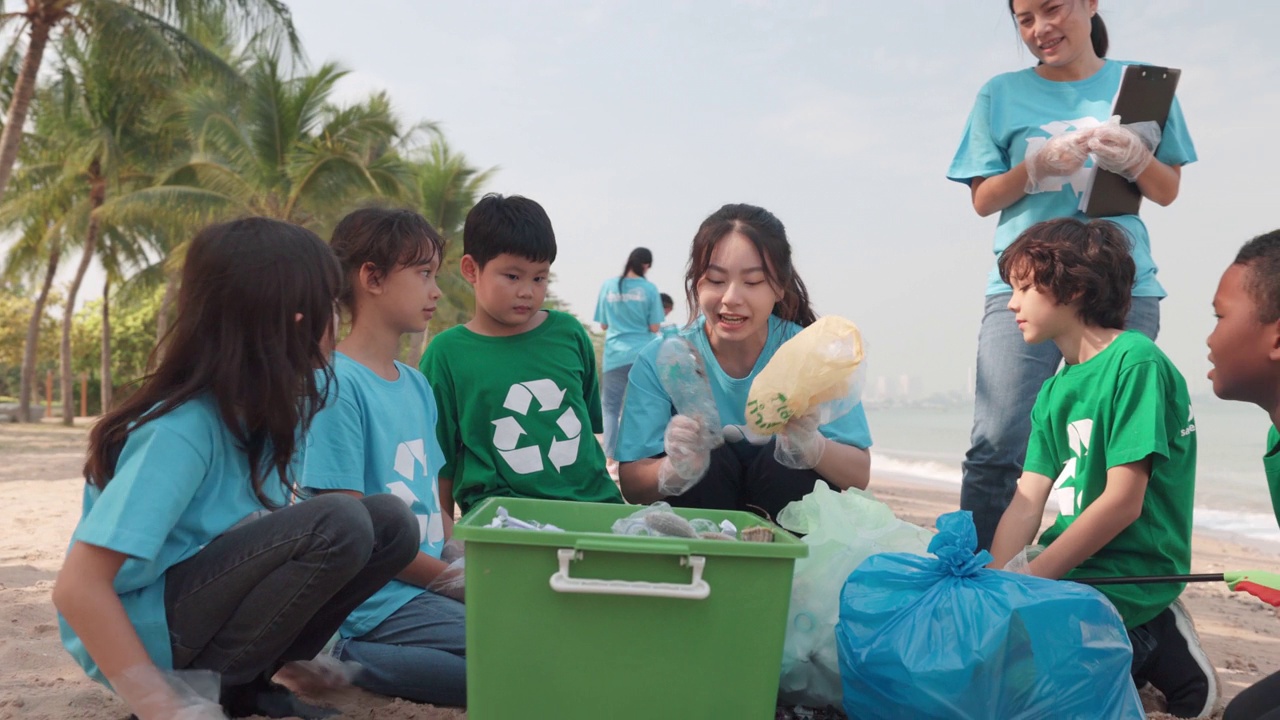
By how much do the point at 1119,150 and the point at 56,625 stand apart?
10.4 feet

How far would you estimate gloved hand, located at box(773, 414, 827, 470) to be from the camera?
2.40 metres

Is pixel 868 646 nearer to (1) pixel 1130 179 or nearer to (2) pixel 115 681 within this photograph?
(2) pixel 115 681

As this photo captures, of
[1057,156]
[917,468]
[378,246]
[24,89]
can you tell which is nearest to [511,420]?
[378,246]

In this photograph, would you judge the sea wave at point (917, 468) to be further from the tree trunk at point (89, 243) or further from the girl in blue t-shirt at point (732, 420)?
the tree trunk at point (89, 243)

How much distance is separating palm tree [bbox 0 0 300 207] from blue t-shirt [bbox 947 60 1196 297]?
40.6 feet

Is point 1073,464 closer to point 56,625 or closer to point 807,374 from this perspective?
point 807,374

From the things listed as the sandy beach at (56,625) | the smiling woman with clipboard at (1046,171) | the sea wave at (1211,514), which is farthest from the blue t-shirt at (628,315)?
the smiling woman with clipboard at (1046,171)

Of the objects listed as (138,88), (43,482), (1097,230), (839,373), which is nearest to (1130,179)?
(1097,230)

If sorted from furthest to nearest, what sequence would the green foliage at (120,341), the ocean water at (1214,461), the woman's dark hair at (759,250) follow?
the green foliage at (120,341), the ocean water at (1214,461), the woman's dark hair at (759,250)

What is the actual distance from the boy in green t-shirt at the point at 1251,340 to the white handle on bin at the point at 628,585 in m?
1.15

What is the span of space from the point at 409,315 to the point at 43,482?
6.66 metres

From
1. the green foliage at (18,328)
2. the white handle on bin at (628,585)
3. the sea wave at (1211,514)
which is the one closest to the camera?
the white handle on bin at (628,585)

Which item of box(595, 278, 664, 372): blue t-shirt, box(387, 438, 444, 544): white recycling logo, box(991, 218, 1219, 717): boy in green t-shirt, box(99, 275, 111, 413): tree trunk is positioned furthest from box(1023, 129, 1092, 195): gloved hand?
box(99, 275, 111, 413): tree trunk

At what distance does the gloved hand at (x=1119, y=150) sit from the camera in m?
2.61
